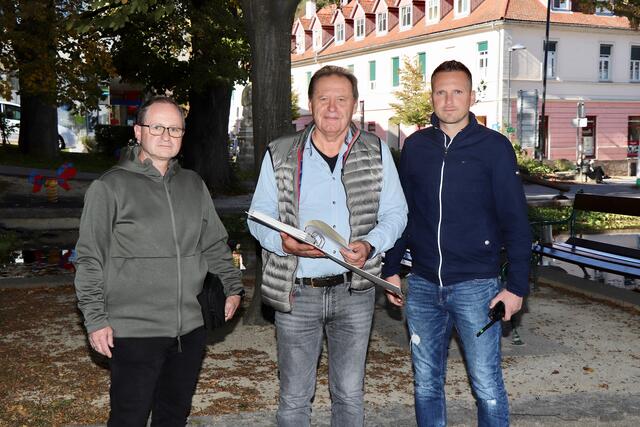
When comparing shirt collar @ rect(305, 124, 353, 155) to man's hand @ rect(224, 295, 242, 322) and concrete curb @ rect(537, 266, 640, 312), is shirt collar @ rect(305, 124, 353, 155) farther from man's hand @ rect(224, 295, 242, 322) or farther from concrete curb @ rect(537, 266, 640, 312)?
concrete curb @ rect(537, 266, 640, 312)

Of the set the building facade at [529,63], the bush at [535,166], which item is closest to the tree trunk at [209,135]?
the bush at [535,166]

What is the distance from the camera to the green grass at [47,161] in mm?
25911

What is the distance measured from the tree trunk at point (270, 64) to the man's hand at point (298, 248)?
3.40m

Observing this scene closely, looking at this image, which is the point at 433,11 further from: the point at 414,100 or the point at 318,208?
the point at 318,208

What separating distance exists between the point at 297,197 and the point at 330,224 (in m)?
0.20

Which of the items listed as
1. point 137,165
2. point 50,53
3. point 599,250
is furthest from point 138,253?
point 50,53

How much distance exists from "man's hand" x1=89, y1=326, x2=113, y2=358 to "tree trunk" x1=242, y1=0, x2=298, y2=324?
3553 mm

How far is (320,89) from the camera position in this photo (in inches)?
145

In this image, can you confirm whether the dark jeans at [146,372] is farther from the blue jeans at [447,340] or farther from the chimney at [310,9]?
the chimney at [310,9]

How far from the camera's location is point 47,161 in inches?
1078

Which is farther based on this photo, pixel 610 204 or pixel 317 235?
pixel 610 204

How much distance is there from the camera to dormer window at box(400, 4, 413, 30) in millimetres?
47969

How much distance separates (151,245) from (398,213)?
1.20 meters

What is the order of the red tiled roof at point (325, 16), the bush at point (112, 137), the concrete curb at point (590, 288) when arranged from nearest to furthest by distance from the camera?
the concrete curb at point (590, 288) → the bush at point (112, 137) → the red tiled roof at point (325, 16)
